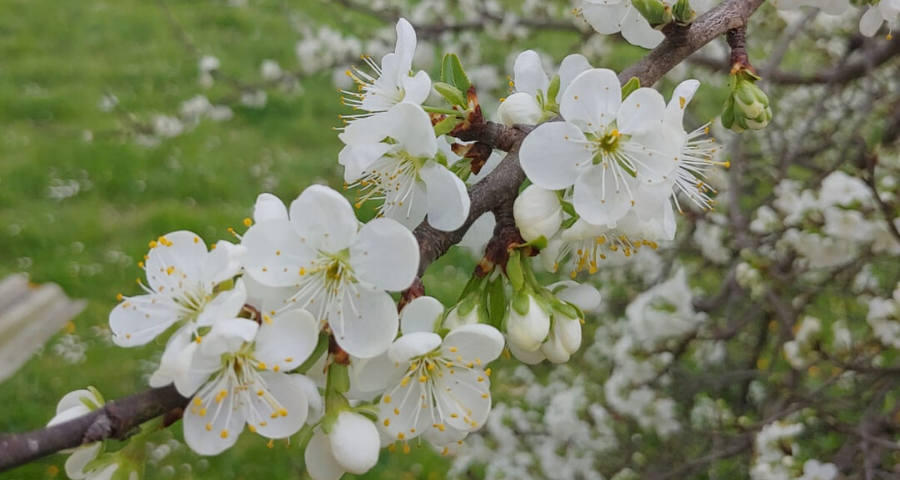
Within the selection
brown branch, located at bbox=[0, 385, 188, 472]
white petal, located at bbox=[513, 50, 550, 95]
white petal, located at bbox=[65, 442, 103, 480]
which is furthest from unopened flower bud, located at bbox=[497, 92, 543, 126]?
white petal, located at bbox=[65, 442, 103, 480]

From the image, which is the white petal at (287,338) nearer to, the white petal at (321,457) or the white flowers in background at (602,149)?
the white petal at (321,457)

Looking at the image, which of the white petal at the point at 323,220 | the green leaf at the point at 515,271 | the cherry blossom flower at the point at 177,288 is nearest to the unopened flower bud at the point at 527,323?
the green leaf at the point at 515,271

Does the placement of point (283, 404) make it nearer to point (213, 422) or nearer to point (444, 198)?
point (213, 422)

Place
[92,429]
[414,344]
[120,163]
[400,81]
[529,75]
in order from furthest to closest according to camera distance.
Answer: [120,163], [529,75], [400,81], [414,344], [92,429]

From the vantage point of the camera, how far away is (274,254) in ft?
2.90

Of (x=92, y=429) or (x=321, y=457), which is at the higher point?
(x=92, y=429)

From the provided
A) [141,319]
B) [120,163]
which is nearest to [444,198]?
[141,319]

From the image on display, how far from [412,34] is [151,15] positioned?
661 centimetres

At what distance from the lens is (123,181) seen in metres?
4.90

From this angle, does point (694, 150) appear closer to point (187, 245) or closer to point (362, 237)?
point (362, 237)

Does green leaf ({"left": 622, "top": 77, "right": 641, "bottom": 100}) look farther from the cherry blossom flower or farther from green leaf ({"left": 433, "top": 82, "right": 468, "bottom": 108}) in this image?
the cherry blossom flower

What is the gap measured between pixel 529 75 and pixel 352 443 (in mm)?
624

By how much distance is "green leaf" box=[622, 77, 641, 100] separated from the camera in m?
0.99

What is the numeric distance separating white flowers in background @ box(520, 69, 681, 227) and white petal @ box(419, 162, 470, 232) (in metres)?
0.09
